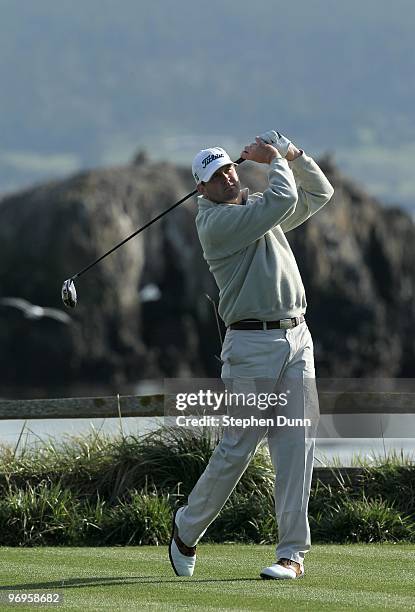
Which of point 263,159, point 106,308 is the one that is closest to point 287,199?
point 263,159

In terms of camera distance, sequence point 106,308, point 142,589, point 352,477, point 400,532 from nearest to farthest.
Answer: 1. point 142,589
2. point 400,532
3. point 352,477
4. point 106,308

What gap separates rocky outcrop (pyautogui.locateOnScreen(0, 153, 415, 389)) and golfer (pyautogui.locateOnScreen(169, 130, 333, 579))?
8315 centimetres

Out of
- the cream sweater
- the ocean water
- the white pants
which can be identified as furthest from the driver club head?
the ocean water

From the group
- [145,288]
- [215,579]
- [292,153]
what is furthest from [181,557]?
[145,288]

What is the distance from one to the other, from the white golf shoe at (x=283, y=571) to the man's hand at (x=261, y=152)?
187 centimetres

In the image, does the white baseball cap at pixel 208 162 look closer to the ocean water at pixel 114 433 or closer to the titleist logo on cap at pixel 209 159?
the titleist logo on cap at pixel 209 159

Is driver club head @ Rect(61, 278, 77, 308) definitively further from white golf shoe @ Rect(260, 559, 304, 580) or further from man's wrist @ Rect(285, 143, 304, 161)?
white golf shoe @ Rect(260, 559, 304, 580)

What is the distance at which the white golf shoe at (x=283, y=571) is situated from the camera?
21.1ft

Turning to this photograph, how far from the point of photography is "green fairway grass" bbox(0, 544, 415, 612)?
5852 mm

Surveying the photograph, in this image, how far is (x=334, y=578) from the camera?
21.6ft

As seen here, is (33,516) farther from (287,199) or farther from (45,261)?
(45,261)

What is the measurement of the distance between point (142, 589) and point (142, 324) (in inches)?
3547

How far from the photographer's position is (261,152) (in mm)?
6613

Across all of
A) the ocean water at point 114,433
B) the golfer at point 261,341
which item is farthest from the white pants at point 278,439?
the ocean water at point 114,433
